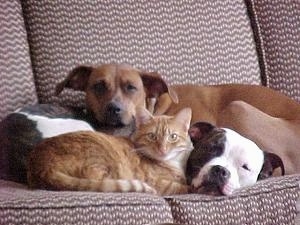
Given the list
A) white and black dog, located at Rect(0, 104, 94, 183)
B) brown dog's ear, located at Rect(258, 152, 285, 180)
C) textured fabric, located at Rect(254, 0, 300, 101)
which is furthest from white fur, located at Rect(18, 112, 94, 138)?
textured fabric, located at Rect(254, 0, 300, 101)

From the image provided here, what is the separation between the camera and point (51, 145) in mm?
2600

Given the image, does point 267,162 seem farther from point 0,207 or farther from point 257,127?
point 0,207

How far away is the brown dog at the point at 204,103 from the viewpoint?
10.5ft

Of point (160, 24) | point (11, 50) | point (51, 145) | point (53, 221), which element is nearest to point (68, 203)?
point (53, 221)

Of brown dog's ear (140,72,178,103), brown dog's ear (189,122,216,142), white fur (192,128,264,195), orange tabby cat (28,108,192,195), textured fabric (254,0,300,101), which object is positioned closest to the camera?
orange tabby cat (28,108,192,195)

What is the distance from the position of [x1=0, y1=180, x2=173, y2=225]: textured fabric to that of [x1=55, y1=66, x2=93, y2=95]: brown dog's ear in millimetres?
873

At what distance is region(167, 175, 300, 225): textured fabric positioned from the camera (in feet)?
7.80

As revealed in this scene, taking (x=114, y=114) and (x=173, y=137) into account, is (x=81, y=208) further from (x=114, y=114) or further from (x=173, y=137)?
(x=114, y=114)

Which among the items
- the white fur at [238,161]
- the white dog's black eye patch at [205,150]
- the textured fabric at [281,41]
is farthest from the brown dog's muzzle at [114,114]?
the textured fabric at [281,41]

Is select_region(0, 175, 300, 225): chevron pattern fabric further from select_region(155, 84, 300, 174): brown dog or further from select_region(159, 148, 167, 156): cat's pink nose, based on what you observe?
select_region(155, 84, 300, 174): brown dog

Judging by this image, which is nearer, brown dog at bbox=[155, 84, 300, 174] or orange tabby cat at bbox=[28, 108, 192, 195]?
orange tabby cat at bbox=[28, 108, 192, 195]

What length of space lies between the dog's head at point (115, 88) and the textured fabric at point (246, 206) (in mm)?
811

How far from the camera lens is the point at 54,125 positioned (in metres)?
2.99

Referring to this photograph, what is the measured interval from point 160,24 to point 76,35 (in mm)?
384
